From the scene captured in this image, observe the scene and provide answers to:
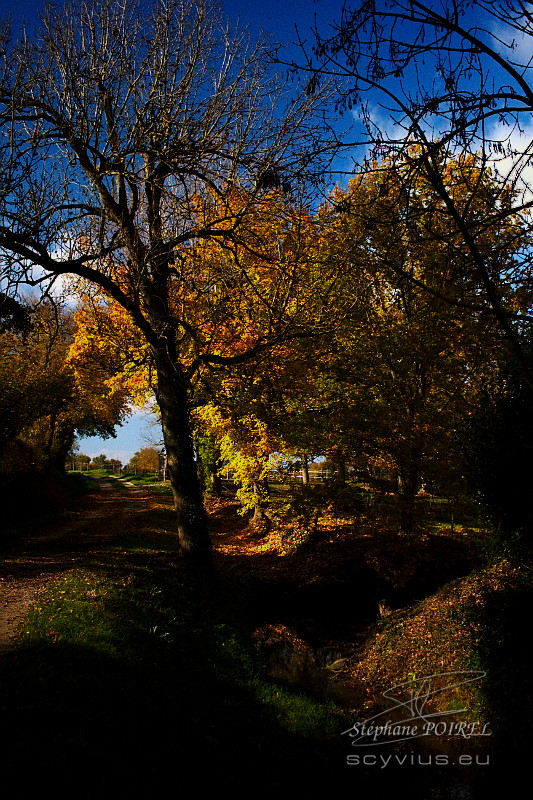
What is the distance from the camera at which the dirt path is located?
24.5 ft

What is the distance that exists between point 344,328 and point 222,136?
5.22 metres

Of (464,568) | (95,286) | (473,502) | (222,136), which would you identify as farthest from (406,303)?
(95,286)

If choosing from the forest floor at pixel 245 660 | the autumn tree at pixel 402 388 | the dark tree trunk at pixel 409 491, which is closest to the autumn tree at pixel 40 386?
the forest floor at pixel 245 660

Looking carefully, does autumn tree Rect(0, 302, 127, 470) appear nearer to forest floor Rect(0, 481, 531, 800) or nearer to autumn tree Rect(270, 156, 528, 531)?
forest floor Rect(0, 481, 531, 800)

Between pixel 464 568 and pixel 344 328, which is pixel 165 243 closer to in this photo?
pixel 344 328

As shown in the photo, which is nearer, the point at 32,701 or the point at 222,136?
the point at 32,701

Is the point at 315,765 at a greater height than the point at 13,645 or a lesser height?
lesser

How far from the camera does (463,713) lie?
637 cm

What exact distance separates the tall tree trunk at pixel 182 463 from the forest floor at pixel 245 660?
69cm

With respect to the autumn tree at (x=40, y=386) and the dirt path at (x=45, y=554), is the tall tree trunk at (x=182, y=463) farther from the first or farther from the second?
the autumn tree at (x=40, y=386)
